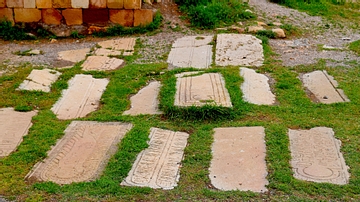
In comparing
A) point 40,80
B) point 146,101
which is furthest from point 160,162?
point 40,80

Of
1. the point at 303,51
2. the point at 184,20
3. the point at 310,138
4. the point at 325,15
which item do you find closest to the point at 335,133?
the point at 310,138

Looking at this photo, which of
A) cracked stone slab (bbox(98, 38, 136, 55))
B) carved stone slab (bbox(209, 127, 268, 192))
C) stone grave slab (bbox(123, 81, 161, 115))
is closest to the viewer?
carved stone slab (bbox(209, 127, 268, 192))

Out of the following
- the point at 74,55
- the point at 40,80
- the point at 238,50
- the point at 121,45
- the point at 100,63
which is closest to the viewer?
the point at 40,80

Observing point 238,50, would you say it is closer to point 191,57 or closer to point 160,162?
point 191,57

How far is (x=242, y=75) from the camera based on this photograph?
19.0 ft

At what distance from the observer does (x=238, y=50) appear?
22.4ft

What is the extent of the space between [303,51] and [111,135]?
393 centimetres

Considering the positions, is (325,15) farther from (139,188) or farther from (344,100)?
(139,188)

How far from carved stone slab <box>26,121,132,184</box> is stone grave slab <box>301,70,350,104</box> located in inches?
91.2

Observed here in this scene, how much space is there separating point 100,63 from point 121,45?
95 cm

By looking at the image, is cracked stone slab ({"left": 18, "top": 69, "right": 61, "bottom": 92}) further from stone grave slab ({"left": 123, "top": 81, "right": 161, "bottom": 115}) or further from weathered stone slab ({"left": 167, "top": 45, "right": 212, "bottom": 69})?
weathered stone slab ({"left": 167, "top": 45, "right": 212, "bottom": 69})

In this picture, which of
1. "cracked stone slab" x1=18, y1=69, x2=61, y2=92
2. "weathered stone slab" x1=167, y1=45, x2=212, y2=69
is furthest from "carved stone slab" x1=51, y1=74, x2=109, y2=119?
"weathered stone slab" x1=167, y1=45, x2=212, y2=69

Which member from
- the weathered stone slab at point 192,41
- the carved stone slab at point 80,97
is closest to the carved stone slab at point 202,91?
the carved stone slab at point 80,97

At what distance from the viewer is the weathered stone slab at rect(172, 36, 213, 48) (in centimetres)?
731
